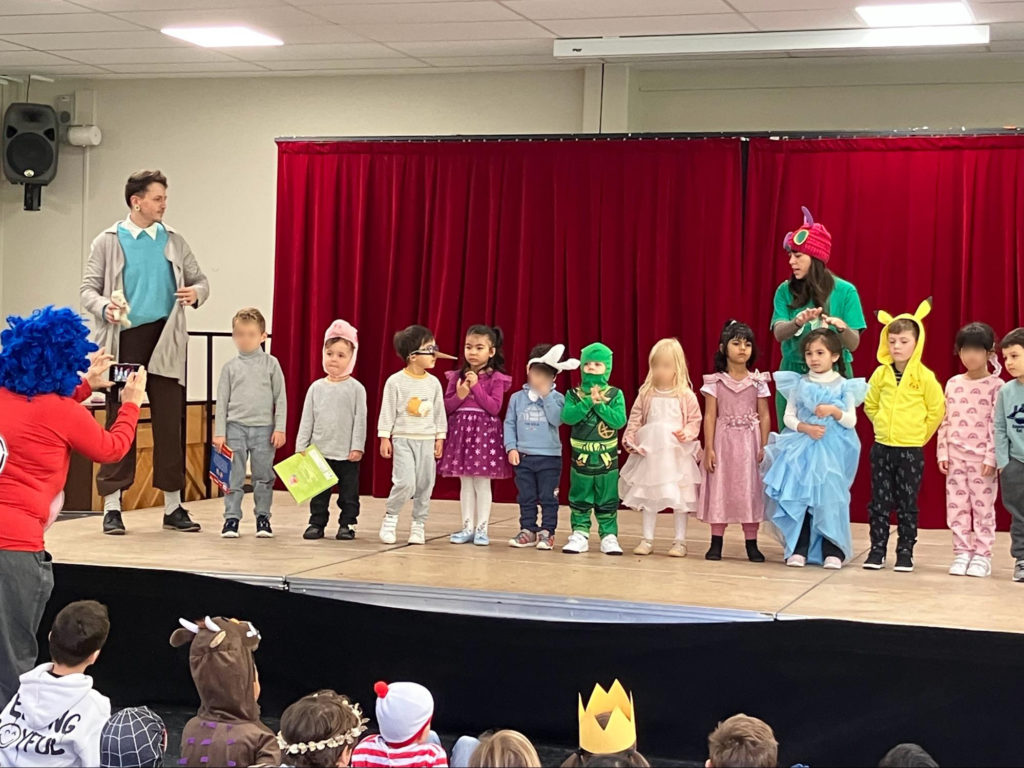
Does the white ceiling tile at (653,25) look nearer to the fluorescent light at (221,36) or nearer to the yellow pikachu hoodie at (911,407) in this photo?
the fluorescent light at (221,36)

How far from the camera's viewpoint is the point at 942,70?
7.06 m

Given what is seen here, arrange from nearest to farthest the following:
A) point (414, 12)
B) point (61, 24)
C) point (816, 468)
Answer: point (816, 468)
point (414, 12)
point (61, 24)

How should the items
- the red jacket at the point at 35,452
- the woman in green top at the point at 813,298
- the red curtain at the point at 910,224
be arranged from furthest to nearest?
the red curtain at the point at 910,224 < the woman in green top at the point at 813,298 < the red jacket at the point at 35,452

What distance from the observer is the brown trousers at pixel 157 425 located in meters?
5.59

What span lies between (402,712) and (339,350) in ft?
10.6

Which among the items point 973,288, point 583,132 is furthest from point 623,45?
point 973,288

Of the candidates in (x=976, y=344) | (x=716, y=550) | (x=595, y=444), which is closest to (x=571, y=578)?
(x=595, y=444)

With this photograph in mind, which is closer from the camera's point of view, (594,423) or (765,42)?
(594,423)

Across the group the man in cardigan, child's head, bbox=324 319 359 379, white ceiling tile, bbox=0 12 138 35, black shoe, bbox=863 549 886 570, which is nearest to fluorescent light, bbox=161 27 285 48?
white ceiling tile, bbox=0 12 138 35

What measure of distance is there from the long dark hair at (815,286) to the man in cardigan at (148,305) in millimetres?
2571

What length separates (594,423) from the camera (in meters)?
5.39

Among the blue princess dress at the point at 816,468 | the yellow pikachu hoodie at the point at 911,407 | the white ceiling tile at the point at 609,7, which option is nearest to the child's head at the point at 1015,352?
the yellow pikachu hoodie at the point at 911,407

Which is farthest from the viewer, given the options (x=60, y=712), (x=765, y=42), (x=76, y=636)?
(x=765, y=42)

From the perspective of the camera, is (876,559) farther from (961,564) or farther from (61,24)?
(61,24)
